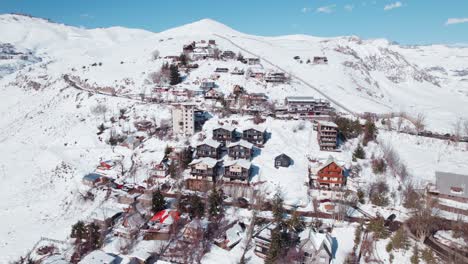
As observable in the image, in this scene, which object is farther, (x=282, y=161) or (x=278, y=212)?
(x=282, y=161)

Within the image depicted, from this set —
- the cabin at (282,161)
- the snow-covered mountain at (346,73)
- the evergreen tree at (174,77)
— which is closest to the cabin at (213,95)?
the evergreen tree at (174,77)

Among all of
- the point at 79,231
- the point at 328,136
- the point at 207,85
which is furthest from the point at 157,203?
the point at 207,85

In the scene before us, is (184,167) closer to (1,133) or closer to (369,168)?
(369,168)

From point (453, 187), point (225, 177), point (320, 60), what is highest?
point (320, 60)

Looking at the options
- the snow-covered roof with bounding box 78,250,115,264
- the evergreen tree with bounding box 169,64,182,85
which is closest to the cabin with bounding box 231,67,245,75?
the evergreen tree with bounding box 169,64,182,85

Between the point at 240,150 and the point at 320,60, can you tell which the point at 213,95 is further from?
the point at 320,60

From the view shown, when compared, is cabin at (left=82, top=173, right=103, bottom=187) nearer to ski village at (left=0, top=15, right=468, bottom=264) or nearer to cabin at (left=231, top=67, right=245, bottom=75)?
ski village at (left=0, top=15, right=468, bottom=264)

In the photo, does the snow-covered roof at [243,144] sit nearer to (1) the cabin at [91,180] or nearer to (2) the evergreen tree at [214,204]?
(2) the evergreen tree at [214,204]
